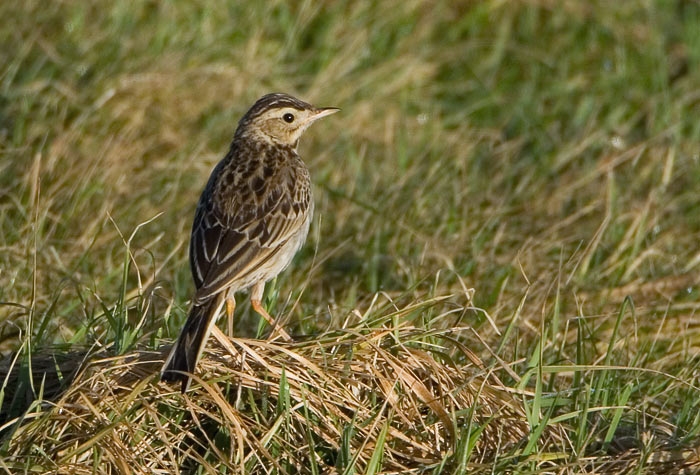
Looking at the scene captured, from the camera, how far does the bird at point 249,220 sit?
5.77 m

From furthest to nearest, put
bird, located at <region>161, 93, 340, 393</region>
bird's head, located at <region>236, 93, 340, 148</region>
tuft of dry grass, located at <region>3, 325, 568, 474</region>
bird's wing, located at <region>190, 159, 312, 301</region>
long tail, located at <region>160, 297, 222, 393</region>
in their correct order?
bird's head, located at <region>236, 93, 340, 148</region>
bird's wing, located at <region>190, 159, 312, 301</region>
bird, located at <region>161, 93, 340, 393</region>
long tail, located at <region>160, 297, 222, 393</region>
tuft of dry grass, located at <region>3, 325, 568, 474</region>

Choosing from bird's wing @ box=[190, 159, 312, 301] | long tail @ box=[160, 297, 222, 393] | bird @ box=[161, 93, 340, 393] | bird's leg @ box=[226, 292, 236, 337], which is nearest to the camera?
long tail @ box=[160, 297, 222, 393]

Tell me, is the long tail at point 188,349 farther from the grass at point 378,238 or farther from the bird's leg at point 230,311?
the bird's leg at point 230,311

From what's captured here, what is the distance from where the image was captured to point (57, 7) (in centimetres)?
1040

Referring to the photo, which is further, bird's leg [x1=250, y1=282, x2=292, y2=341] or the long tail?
bird's leg [x1=250, y1=282, x2=292, y2=341]

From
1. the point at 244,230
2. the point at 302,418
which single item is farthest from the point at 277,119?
the point at 302,418

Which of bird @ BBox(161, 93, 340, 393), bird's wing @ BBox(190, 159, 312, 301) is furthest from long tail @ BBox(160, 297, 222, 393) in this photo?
bird's wing @ BBox(190, 159, 312, 301)

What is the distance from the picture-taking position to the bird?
18.9ft

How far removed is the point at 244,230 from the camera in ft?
21.5

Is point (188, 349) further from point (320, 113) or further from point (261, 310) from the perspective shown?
point (320, 113)

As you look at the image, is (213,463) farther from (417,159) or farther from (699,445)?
(417,159)

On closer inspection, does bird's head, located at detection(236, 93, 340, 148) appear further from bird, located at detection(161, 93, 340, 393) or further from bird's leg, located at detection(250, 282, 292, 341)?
bird's leg, located at detection(250, 282, 292, 341)

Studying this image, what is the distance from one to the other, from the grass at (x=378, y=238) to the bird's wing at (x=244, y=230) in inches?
10.2

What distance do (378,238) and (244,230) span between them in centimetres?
191
